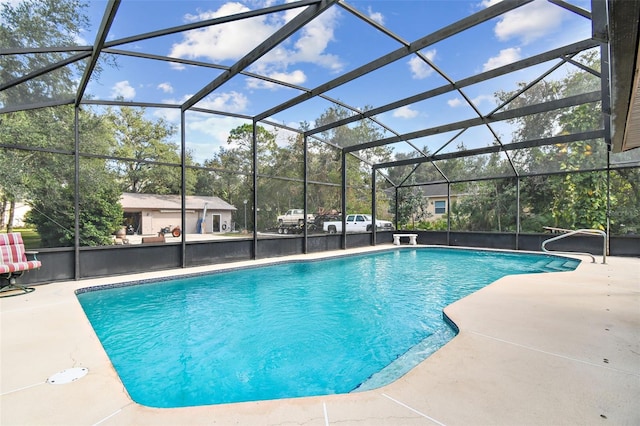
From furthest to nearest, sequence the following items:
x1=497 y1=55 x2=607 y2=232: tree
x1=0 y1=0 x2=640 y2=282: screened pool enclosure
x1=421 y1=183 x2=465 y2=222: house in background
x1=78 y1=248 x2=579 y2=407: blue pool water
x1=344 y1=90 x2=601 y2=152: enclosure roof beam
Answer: x1=421 y1=183 x2=465 y2=222: house in background
x1=497 y1=55 x2=607 y2=232: tree
x1=344 y1=90 x2=601 y2=152: enclosure roof beam
x1=0 y1=0 x2=640 y2=282: screened pool enclosure
x1=78 y1=248 x2=579 y2=407: blue pool water

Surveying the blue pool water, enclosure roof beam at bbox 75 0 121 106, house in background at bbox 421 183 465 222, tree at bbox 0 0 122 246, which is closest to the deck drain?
the blue pool water

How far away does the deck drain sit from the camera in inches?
85.9

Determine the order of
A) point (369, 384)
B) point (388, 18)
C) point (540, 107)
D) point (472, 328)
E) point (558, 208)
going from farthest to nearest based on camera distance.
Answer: point (558, 208) → point (540, 107) → point (388, 18) → point (472, 328) → point (369, 384)

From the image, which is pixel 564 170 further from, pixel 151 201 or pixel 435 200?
pixel 151 201

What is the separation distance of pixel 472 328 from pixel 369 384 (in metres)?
1.35

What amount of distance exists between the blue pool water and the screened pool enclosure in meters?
2.14

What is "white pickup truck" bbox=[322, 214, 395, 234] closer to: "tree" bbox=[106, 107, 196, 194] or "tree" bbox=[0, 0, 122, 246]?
"tree" bbox=[106, 107, 196, 194]

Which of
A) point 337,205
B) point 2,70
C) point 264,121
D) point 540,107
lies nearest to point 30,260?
point 2,70

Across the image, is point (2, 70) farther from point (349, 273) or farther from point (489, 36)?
point (489, 36)

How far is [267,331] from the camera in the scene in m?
3.90

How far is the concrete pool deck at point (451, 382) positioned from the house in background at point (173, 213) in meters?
3.79

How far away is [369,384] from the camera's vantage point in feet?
8.67

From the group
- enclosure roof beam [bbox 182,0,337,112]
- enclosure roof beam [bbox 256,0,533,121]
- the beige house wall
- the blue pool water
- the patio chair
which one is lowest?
the blue pool water

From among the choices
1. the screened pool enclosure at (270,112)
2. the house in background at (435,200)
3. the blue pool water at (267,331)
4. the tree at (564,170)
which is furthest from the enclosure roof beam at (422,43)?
the house in background at (435,200)
